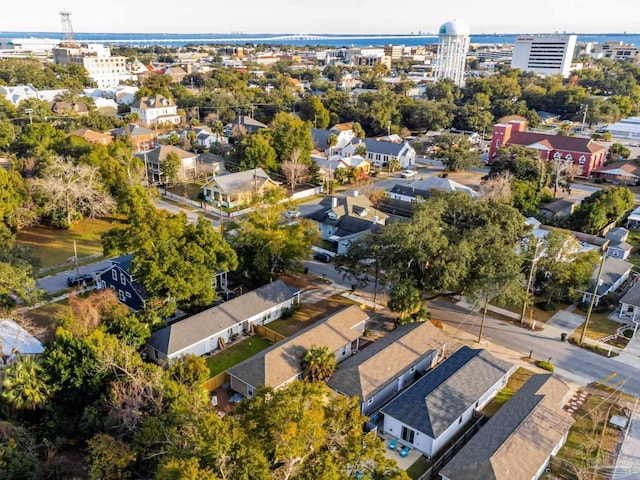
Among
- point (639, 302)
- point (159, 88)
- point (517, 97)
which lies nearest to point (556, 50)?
point (517, 97)

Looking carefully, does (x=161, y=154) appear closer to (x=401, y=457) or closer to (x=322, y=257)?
(x=322, y=257)

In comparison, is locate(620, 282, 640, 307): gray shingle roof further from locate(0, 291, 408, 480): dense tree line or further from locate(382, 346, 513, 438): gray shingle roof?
locate(0, 291, 408, 480): dense tree line

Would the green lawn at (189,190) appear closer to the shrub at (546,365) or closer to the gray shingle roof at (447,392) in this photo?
the gray shingle roof at (447,392)

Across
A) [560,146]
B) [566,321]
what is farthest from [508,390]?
[560,146]

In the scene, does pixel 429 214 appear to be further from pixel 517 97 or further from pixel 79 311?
pixel 517 97

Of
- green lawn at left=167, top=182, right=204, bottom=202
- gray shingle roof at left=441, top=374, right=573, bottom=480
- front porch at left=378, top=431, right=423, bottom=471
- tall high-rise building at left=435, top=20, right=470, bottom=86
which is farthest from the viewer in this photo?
tall high-rise building at left=435, top=20, right=470, bottom=86

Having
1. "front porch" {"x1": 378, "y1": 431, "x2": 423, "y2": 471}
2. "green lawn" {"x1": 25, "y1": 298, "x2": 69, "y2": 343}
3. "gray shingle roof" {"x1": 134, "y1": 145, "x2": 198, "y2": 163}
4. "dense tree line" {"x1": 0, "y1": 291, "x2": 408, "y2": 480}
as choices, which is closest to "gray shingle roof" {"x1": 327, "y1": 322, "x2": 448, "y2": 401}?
"front porch" {"x1": 378, "y1": 431, "x2": 423, "y2": 471}

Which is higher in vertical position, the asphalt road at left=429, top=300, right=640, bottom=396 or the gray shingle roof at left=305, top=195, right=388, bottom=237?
the gray shingle roof at left=305, top=195, right=388, bottom=237
